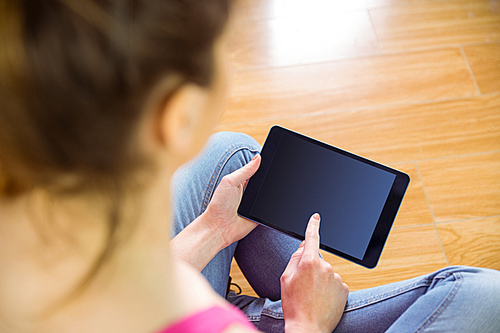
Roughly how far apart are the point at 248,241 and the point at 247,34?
830 mm

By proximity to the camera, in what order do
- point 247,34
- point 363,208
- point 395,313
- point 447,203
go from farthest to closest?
Answer: point 247,34, point 447,203, point 363,208, point 395,313

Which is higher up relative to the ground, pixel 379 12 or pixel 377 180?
pixel 379 12

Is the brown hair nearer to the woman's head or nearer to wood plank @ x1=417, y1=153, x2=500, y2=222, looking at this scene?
the woman's head

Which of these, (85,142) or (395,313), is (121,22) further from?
(395,313)

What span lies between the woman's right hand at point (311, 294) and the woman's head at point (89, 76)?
0.52 m

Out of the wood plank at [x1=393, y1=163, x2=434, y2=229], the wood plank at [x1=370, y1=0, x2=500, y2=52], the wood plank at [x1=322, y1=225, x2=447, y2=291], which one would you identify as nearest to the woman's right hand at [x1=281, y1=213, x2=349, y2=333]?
the wood plank at [x1=322, y1=225, x2=447, y2=291]

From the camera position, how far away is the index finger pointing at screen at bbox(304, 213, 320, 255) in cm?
73

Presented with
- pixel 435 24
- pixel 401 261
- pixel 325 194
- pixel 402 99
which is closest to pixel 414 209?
pixel 401 261

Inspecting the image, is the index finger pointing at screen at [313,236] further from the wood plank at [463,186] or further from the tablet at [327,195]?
the wood plank at [463,186]

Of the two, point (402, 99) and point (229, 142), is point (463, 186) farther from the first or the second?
point (229, 142)

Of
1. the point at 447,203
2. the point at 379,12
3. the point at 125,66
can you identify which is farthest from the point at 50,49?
the point at 379,12

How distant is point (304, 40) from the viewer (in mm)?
1366

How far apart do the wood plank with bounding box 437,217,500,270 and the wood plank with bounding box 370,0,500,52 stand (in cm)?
62

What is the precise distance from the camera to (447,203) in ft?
3.76
